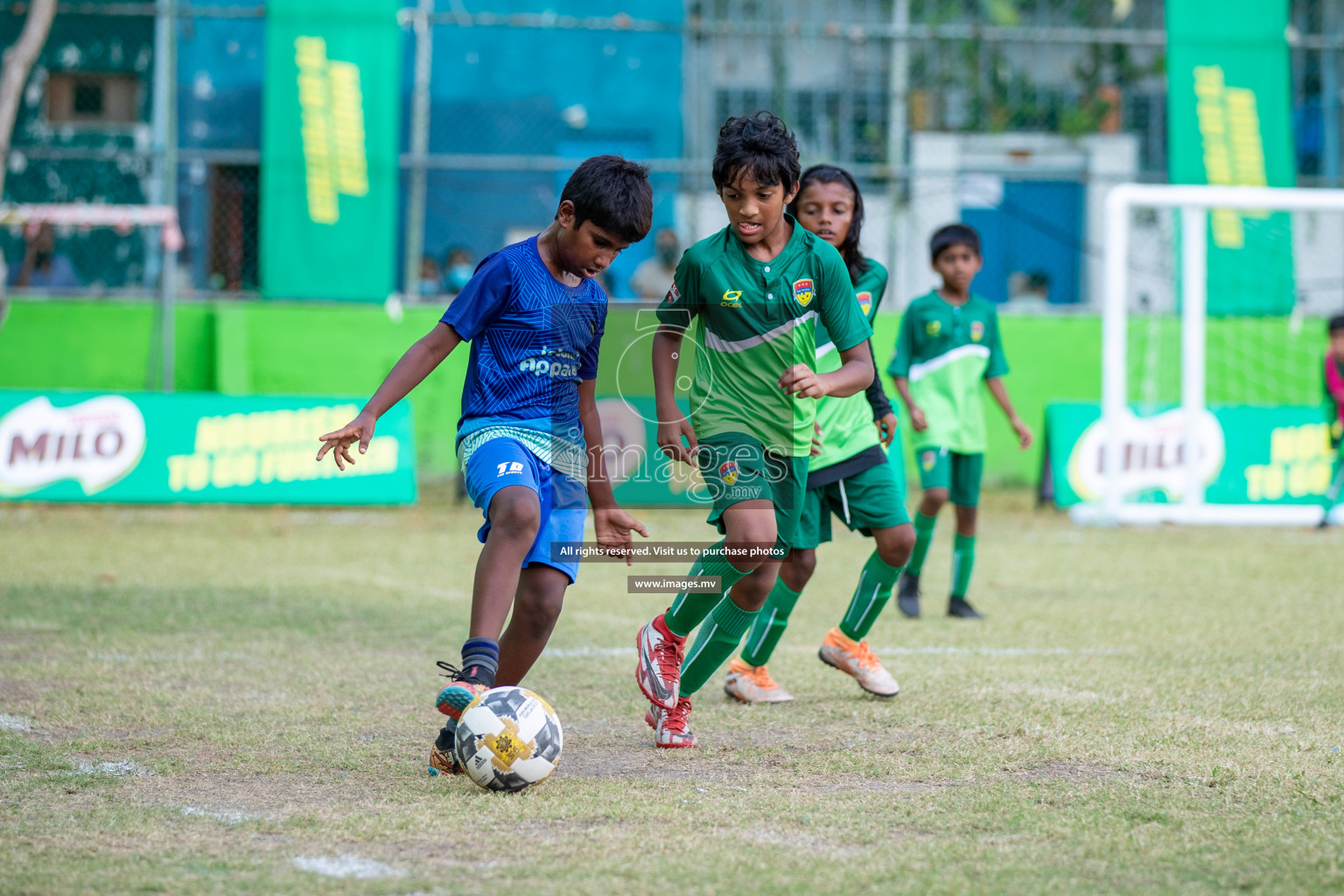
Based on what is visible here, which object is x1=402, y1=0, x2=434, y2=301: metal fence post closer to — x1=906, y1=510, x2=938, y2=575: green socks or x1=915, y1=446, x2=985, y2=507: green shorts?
x1=915, y1=446, x2=985, y2=507: green shorts

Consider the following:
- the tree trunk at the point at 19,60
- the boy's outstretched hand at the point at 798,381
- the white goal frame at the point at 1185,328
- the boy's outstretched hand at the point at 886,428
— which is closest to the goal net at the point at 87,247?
the tree trunk at the point at 19,60

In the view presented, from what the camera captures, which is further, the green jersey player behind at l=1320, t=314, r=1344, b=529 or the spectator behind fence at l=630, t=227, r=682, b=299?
the spectator behind fence at l=630, t=227, r=682, b=299

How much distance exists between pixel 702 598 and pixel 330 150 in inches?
379

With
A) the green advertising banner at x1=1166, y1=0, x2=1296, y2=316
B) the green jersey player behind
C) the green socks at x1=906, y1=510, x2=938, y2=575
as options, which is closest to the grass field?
the green socks at x1=906, y1=510, x2=938, y2=575

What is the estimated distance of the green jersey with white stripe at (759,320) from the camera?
4.18 m

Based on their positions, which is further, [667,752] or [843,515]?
[843,515]

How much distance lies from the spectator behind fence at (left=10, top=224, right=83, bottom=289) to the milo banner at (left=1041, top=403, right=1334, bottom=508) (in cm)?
917

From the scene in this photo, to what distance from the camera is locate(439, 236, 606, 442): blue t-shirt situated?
384cm

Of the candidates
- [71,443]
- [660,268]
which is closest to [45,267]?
[71,443]

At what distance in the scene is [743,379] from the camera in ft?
14.2

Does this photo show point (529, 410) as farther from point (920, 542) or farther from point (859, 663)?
point (920, 542)

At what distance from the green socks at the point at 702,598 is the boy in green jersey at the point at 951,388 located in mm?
2869

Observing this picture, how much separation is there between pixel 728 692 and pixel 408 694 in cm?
113

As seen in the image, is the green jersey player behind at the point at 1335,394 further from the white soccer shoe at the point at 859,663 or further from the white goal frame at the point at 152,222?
the white goal frame at the point at 152,222
